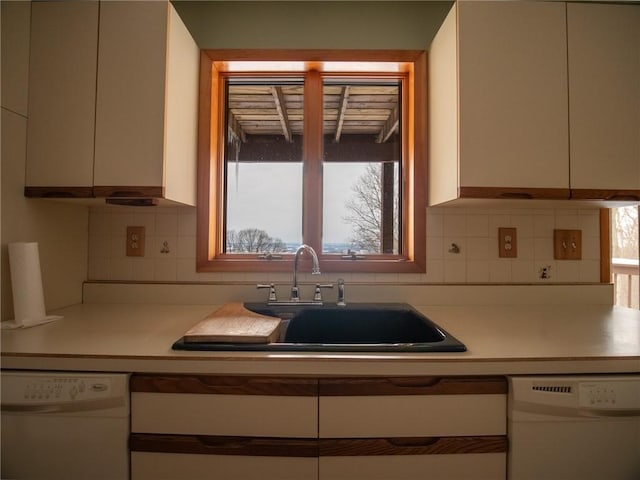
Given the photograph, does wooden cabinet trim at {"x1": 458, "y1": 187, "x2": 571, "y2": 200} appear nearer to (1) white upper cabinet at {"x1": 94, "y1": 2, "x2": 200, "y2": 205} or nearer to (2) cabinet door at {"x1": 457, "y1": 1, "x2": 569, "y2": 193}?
(2) cabinet door at {"x1": 457, "y1": 1, "x2": 569, "y2": 193}

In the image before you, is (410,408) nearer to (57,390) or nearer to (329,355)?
(329,355)

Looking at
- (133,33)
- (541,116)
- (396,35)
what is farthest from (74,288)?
(541,116)

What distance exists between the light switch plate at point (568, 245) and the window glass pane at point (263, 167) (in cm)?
132

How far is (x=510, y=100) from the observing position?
4.08ft

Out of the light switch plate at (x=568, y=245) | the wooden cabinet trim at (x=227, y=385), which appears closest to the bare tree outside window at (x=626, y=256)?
the light switch plate at (x=568, y=245)

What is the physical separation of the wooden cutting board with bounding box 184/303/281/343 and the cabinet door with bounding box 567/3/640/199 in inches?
52.1

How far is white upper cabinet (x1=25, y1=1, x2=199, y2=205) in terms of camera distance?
1.24 metres

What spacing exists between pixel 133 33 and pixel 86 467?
1.51m

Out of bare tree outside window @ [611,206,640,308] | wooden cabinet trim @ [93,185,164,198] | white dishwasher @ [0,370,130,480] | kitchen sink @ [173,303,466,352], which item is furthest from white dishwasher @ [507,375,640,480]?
bare tree outside window @ [611,206,640,308]

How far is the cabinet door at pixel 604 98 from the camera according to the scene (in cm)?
126

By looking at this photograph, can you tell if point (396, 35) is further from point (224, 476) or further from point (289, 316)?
point (224, 476)

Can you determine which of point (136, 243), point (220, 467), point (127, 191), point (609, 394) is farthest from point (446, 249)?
point (136, 243)

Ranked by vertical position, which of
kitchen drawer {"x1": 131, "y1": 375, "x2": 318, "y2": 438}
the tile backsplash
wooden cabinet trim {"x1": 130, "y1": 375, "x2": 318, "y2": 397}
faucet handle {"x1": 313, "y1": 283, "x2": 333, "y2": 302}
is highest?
the tile backsplash

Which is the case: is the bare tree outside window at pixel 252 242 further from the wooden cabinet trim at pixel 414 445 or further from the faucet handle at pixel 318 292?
the wooden cabinet trim at pixel 414 445
